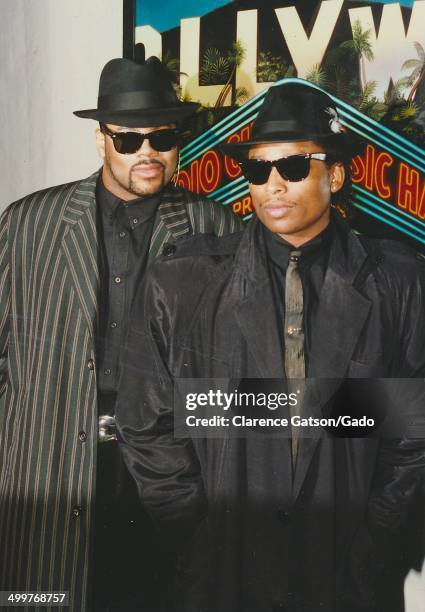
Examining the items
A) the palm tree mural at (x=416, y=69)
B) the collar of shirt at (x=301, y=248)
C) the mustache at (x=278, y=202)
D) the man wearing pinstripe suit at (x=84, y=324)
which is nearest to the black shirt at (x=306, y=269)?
the collar of shirt at (x=301, y=248)

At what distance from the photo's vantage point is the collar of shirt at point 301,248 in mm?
2955

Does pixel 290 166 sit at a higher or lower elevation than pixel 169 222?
higher

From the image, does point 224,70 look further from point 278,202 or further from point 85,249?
point 85,249

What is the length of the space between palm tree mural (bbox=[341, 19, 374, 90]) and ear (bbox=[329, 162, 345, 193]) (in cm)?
30

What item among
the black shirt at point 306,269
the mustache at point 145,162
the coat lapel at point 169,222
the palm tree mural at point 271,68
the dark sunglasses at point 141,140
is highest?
the palm tree mural at point 271,68

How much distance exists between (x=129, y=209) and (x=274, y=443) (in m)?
0.98

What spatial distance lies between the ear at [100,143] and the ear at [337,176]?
32.5 inches

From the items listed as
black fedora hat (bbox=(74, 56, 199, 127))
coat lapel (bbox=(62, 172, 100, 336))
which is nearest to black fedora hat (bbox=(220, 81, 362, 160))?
black fedora hat (bbox=(74, 56, 199, 127))

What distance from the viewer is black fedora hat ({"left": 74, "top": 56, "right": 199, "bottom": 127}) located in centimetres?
300

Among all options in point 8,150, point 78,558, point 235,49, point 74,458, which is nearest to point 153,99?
point 235,49

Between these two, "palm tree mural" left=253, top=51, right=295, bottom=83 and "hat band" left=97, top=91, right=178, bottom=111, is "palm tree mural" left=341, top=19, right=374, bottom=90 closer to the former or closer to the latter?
"palm tree mural" left=253, top=51, right=295, bottom=83

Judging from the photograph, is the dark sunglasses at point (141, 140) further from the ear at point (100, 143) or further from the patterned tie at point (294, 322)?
the patterned tie at point (294, 322)

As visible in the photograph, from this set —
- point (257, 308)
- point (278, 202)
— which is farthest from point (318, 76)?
point (257, 308)

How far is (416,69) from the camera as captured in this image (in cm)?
296
